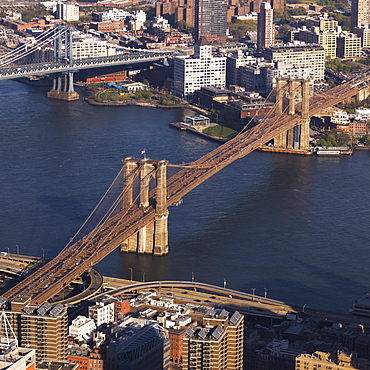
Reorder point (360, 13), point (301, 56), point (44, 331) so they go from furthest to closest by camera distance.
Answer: point (360, 13) → point (301, 56) → point (44, 331)

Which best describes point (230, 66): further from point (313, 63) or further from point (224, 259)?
point (224, 259)

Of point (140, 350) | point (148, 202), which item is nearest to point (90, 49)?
point (148, 202)

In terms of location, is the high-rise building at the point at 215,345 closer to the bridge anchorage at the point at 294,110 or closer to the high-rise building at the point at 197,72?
the bridge anchorage at the point at 294,110

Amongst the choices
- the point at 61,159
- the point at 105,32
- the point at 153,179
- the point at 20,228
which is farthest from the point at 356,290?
the point at 105,32

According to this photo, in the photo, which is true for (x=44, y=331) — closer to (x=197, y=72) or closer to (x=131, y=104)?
(x=131, y=104)

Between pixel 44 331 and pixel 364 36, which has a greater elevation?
pixel 364 36

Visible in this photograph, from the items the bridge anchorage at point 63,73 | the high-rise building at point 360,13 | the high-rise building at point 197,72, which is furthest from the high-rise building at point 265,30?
the bridge anchorage at point 63,73

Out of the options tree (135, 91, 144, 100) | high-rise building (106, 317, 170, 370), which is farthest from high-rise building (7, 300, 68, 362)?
tree (135, 91, 144, 100)
